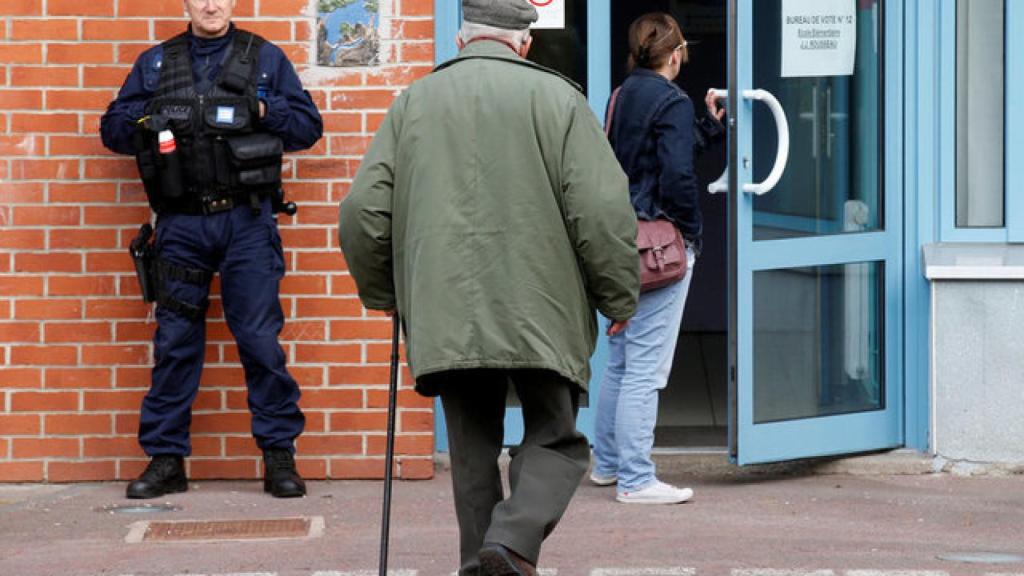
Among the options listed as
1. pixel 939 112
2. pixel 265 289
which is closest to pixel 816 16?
pixel 939 112

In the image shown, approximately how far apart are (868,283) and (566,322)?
10.1 feet

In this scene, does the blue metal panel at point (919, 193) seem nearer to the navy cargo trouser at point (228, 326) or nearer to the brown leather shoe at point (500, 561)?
the navy cargo trouser at point (228, 326)

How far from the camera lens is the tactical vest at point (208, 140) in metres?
7.50

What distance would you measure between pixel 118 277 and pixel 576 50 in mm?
2025

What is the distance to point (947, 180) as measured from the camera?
8.35 meters

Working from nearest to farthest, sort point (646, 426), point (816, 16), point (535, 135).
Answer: point (535, 135), point (646, 426), point (816, 16)

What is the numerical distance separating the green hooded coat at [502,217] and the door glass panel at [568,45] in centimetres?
274

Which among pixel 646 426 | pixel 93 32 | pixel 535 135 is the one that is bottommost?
pixel 646 426

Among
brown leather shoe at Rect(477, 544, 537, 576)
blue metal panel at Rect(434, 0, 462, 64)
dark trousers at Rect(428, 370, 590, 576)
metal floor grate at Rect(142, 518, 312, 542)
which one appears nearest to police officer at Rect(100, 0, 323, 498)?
metal floor grate at Rect(142, 518, 312, 542)

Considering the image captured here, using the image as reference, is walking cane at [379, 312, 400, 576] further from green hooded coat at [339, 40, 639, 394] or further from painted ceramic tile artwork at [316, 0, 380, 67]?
painted ceramic tile artwork at [316, 0, 380, 67]

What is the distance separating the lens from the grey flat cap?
5699mm

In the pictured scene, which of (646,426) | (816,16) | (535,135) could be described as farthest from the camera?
(816,16)

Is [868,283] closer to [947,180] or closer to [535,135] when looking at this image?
[947,180]

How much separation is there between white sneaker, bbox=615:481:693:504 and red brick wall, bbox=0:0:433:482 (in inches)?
35.9
